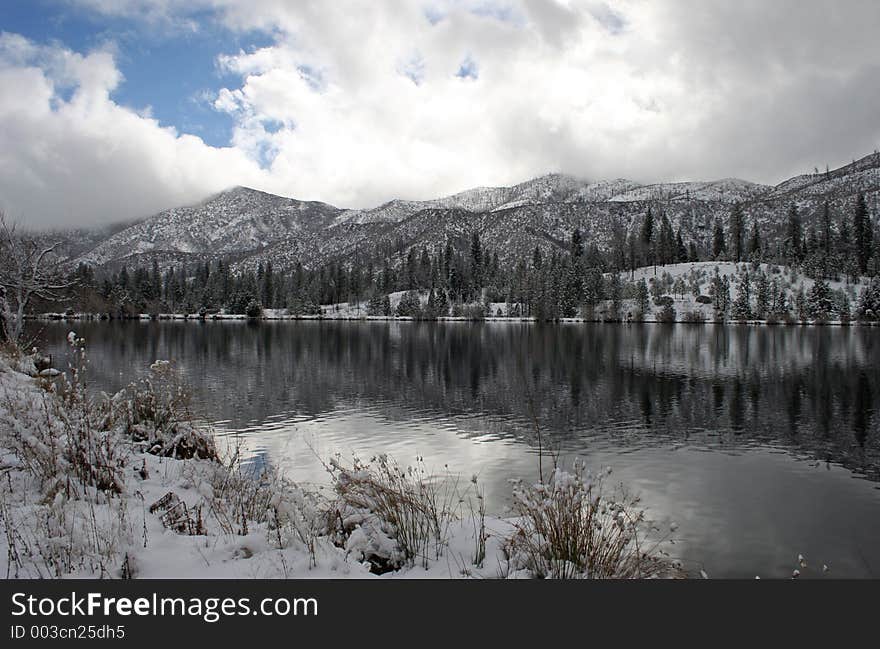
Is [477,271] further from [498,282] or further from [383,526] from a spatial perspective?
[383,526]

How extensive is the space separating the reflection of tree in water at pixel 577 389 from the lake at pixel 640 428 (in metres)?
0.13

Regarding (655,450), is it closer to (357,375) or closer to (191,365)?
(357,375)

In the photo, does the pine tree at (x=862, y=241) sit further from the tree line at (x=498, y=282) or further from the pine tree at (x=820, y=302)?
the pine tree at (x=820, y=302)

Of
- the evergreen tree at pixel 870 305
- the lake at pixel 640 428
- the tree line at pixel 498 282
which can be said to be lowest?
the lake at pixel 640 428

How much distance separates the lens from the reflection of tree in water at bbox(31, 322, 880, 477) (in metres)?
20.6

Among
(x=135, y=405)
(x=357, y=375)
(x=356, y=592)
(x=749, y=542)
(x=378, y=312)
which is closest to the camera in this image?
(x=356, y=592)

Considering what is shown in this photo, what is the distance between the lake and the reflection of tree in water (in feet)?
0.44

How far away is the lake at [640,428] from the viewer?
37.5 feet

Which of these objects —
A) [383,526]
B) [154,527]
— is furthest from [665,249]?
[154,527]

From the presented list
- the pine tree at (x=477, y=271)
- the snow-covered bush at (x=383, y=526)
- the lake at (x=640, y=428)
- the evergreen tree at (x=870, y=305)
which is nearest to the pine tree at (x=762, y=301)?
the evergreen tree at (x=870, y=305)

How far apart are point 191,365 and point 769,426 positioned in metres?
35.4

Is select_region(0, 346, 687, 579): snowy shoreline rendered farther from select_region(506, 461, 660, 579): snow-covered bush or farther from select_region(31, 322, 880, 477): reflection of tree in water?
select_region(31, 322, 880, 477): reflection of tree in water

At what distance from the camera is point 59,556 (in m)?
5.06

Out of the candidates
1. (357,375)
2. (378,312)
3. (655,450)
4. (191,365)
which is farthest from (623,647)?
(378,312)
